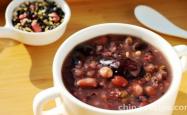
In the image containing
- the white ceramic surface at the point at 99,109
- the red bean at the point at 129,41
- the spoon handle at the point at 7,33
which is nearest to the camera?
the white ceramic surface at the point at 99,109

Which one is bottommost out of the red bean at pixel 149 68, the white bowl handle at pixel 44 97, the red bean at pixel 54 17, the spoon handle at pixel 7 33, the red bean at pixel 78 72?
the white bowl handle at pixel 44 97

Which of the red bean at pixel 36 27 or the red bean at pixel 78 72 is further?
the red bean at pixel 36 27

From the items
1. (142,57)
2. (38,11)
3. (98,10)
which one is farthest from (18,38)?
(142,57)

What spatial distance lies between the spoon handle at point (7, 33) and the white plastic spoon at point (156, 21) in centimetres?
29

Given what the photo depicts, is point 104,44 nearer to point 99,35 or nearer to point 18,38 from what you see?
point 99,35

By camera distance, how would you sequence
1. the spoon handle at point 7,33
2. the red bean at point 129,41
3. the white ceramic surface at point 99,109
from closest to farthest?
the white ceramic surface at point 99,109 < the red bean at point 129,41 < the spoon handle at point 7,33

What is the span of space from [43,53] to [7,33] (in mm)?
89

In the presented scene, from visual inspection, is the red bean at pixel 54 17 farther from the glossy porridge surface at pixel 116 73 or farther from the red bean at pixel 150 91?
the red bean at pixel 150 91

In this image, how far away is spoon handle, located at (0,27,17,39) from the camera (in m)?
0.91

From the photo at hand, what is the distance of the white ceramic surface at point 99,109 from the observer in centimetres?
65

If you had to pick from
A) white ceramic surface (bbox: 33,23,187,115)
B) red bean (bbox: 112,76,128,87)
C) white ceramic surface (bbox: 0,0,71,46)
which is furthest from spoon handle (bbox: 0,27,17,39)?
red bean (bbox: 112,76,128,87)

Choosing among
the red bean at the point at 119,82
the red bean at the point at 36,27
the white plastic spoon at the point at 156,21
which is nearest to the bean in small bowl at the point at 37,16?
the red bean at the point at 36,27

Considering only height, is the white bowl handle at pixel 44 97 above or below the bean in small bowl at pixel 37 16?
below

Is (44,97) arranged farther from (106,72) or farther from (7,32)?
(7,32)
